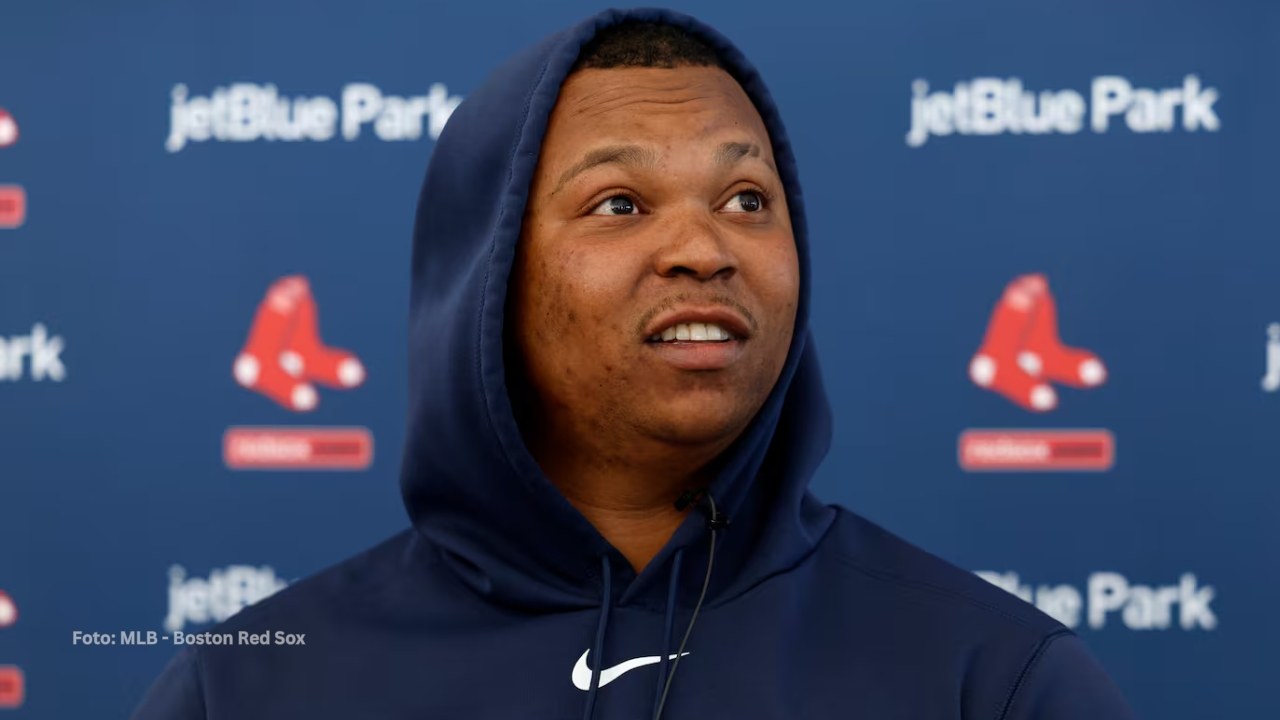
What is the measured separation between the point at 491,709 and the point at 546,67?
0.53 metres

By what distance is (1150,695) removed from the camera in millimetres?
1952

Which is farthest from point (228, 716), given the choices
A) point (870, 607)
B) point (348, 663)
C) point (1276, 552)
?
point (1276, 552)

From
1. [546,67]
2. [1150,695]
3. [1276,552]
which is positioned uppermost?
[546,67]

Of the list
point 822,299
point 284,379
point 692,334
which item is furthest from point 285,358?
point 692,334

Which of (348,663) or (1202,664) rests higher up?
(348,663)

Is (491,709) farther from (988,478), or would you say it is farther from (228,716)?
(988,478)

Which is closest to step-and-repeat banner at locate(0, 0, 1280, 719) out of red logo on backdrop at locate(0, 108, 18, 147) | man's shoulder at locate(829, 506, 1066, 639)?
red logo on backdrop at locate(0, 108, 18, 147)

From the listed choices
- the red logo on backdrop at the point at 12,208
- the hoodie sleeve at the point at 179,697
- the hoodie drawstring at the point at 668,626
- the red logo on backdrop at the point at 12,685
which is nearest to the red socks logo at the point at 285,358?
the red logo on backdrop at the point at 12,208

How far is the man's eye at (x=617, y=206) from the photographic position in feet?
3.45

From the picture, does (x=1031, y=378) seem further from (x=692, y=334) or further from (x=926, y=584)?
(x=692, y=334)

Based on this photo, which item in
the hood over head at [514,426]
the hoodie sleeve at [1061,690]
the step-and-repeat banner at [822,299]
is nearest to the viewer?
the hoodie sleeve at [1061,690]

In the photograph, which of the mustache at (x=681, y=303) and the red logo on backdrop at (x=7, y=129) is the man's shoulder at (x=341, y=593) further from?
the red logo on backdrop at (x=7, y=129)

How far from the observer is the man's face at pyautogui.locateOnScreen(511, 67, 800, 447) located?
1007 millimetres

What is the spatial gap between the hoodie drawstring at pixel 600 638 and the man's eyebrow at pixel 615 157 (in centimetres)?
32
